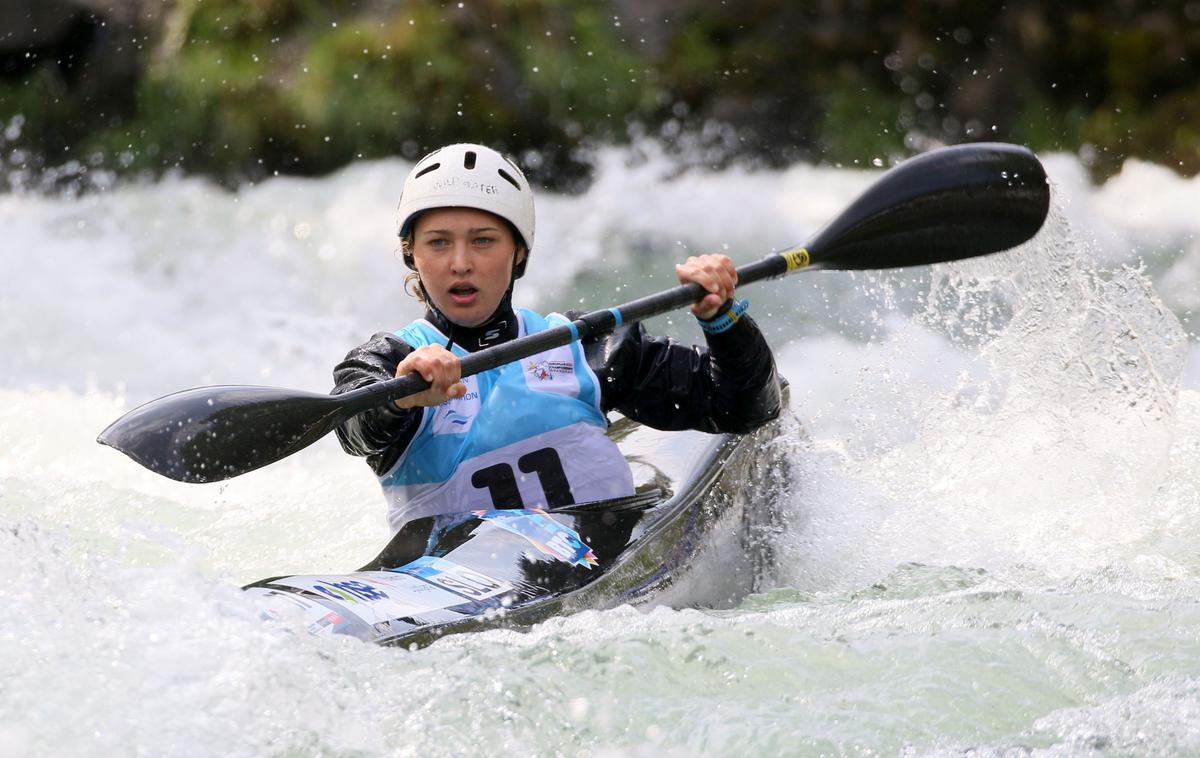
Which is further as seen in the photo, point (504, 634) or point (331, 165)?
point (331, 165)

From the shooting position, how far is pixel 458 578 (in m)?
2.66

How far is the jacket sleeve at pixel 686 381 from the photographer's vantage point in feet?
10.8

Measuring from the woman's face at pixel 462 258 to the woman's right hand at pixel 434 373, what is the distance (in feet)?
1.27

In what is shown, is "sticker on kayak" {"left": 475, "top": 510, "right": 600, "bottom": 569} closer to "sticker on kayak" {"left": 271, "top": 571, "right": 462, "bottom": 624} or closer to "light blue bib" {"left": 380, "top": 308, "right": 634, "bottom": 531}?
"light blue bib" {"left": 380, "top": 308, "right": 634, "bottom": 531}

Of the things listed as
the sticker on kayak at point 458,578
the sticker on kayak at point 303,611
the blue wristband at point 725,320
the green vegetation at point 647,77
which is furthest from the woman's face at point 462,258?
the green vegetation at point 647,77

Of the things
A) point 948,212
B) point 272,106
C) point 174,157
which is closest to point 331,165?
point 272,106

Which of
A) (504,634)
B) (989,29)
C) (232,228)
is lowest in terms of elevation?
(504,634)

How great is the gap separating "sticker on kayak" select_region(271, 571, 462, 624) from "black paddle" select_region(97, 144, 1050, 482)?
344 millimetres

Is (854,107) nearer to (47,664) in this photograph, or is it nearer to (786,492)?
(786,492)

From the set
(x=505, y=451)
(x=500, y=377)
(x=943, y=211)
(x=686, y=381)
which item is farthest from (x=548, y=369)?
(x=943, y=211)

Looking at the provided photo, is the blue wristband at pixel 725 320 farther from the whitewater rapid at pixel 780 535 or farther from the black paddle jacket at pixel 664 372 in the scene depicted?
the whitewater rapid at pixel 780 535

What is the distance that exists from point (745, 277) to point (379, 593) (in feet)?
4.13

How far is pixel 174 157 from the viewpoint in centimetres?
996

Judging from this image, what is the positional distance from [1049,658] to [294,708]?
140 cm
